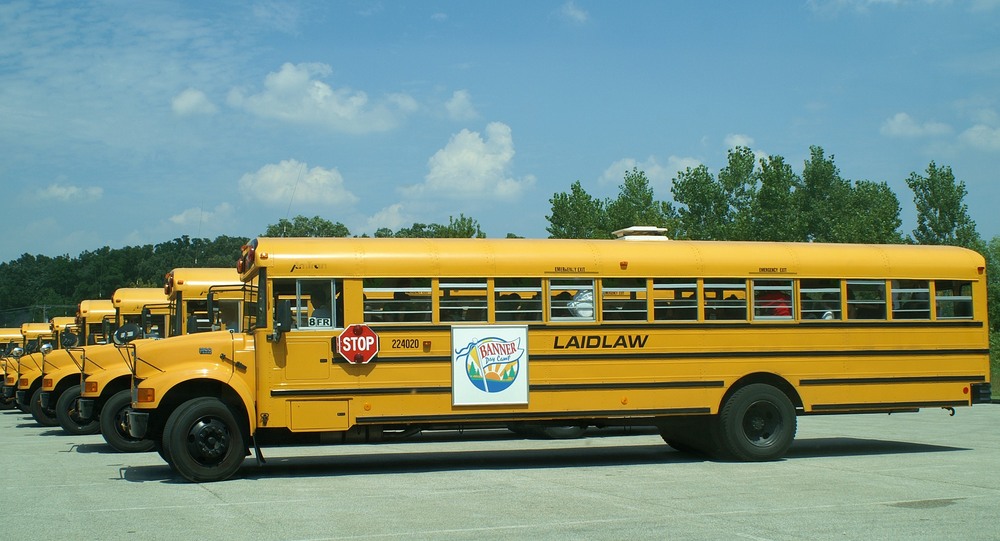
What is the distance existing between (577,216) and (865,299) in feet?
134

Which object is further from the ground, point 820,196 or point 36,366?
point 820,196

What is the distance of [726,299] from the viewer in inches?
495

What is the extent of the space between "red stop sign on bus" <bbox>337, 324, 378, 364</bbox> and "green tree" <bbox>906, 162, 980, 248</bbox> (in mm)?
52180

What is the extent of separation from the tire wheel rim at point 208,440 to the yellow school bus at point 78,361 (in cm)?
658

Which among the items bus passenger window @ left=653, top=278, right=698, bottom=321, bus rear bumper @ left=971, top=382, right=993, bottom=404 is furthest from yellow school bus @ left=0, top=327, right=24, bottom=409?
bus rear bumper @ left=971, top=382, right=993, bottom=404

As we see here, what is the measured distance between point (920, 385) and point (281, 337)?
7.87 m

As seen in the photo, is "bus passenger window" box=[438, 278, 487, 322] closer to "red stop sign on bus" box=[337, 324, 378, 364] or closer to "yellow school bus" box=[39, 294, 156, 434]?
"red stop sign on bus" box=[337, 324, 378, 364]

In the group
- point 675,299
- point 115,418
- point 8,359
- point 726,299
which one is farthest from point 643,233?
point 8,359

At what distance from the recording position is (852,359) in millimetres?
12836

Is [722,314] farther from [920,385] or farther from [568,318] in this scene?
[920,385]

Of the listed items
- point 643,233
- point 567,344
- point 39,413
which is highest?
point 643,233

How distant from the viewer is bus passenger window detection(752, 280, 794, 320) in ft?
41.5

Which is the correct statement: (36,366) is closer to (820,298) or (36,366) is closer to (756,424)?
(756,424)

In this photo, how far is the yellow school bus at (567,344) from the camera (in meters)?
11.2
